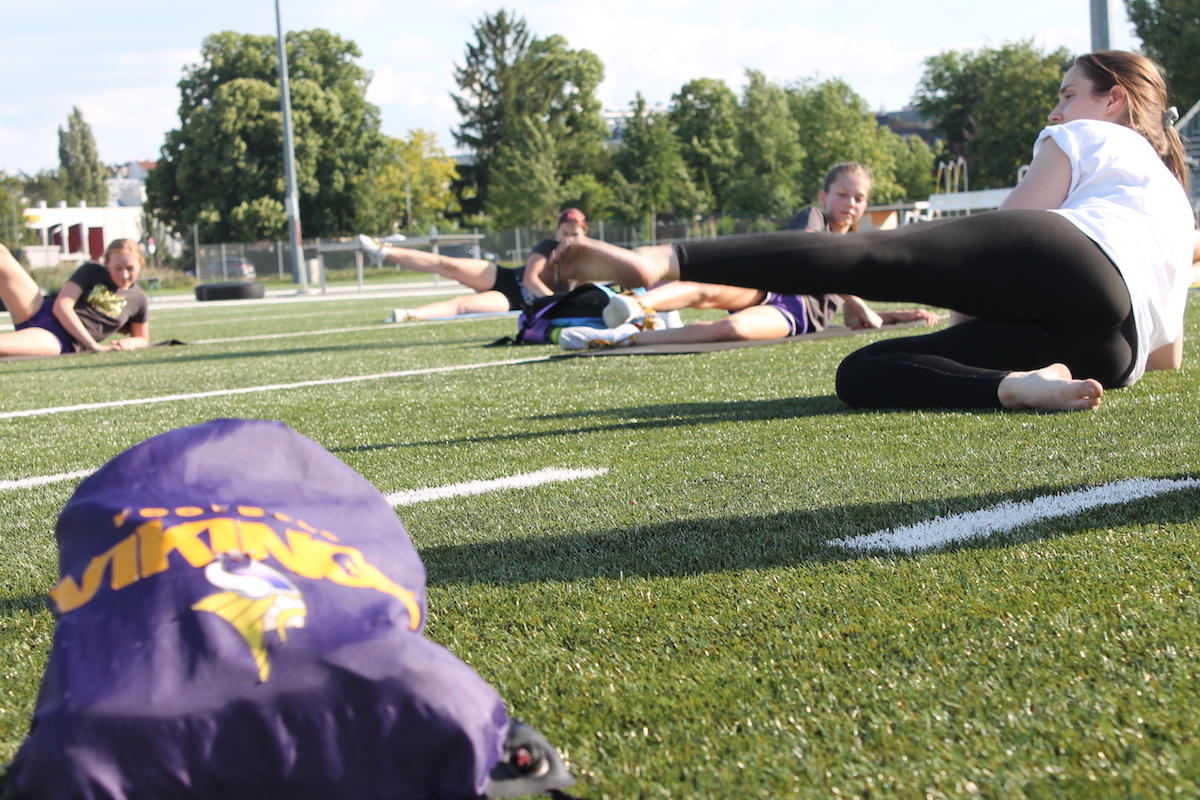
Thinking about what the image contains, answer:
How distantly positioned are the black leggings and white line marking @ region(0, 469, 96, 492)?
2.20 meters

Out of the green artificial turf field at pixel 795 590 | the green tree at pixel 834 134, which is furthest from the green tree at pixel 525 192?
the green artificial turf field at pixel 795 590

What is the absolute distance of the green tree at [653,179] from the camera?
62531 mm

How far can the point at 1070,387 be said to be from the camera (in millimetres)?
3717

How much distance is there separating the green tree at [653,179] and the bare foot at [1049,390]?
59.5 m

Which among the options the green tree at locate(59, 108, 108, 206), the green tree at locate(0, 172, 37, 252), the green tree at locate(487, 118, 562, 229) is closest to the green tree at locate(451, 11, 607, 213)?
the green tree at locate(487, 118, 562, 229)

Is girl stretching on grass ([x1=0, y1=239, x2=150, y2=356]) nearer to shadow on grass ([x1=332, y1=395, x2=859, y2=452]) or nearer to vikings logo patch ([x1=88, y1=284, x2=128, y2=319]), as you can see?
vikings logo patch ([x1=88, y1=284, x2=128, y2=319])

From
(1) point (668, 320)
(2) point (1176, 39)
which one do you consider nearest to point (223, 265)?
(1) point (668, 320)

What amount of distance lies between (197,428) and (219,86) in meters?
62.5

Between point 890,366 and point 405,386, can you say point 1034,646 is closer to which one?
point 890,366

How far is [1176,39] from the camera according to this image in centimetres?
4906

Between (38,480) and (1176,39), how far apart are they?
55319mm

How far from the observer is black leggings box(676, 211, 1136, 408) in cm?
279

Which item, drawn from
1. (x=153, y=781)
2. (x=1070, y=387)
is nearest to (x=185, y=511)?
(x=153, y=781)

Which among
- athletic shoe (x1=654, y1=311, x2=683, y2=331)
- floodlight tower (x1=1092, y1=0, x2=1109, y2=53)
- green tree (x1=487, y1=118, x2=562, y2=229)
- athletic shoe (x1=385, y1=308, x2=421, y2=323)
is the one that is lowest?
athletic shoe (x1=385, y1=308, x2=421, y2=323)
